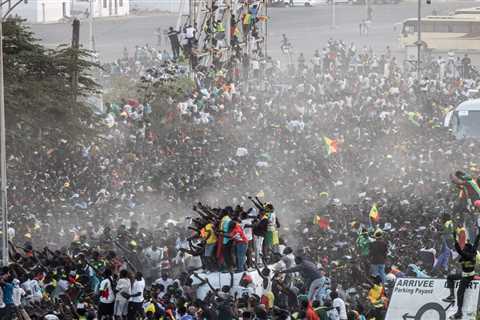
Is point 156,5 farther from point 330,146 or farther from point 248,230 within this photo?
point 248,230

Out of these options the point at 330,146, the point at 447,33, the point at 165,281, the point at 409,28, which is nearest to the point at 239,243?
the point at 165,281

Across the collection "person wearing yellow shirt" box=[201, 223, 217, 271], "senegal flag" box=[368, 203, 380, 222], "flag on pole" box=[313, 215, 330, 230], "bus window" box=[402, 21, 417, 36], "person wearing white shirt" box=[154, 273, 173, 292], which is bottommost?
"flag on pole" box=[313, 215, 330, 230]

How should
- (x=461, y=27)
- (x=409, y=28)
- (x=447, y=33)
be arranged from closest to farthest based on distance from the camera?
(x=447, y=33)
(x=461, y=27)
(x=409, y=28)

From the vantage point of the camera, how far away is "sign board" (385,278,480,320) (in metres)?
18.9

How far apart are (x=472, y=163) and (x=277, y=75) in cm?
1965

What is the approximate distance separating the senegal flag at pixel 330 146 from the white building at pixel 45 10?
1719 inches

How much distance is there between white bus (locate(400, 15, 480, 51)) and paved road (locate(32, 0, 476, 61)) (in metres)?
7.17

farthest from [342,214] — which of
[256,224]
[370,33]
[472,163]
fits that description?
[370,33]

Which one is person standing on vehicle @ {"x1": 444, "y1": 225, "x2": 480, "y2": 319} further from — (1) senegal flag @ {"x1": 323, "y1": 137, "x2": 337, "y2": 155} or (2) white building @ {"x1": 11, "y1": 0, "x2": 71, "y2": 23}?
(2) white building @ {"x1": 11, "y1": 0, "x2": 71, "y2": 23}

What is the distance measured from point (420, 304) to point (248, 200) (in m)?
14.3

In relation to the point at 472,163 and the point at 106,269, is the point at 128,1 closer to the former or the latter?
the point at 472,163

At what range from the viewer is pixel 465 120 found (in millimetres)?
44000

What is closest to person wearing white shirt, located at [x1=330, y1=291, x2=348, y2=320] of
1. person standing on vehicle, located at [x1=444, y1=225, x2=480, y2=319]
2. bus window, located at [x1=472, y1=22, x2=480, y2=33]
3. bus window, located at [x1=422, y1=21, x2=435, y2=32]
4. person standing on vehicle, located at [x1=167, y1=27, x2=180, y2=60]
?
person standing on vehicle, located at [x1=444, y1=225, x2=480, y2=319]

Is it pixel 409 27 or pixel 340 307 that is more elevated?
pixel 409 27
